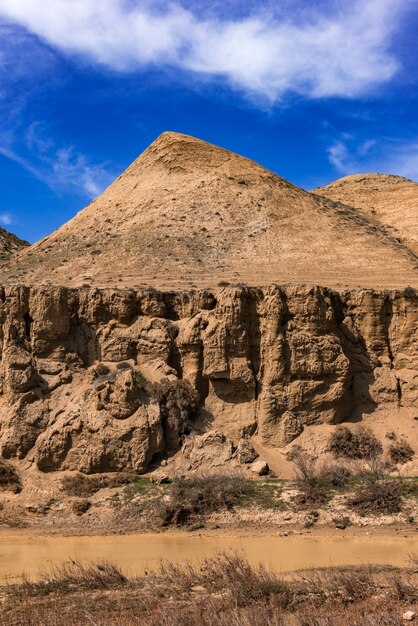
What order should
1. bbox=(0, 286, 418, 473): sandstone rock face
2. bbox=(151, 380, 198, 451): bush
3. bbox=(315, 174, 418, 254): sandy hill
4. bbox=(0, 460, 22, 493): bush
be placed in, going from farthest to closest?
1. bbox=(315, 174, 418, 254): sandy hill
2. bbox=(151, 380, 198, 451): bush
3. bbox=(0, 286, 418, 473): sandstone rock face
4. bbox=(0, 460, 22, 493): bush

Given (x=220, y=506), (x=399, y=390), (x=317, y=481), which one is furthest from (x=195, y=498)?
(x=399, y=390)

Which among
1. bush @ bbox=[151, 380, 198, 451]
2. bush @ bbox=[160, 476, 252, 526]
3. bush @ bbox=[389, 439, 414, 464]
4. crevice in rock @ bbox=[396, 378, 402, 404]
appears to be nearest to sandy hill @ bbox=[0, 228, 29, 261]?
bush @ bbox=[151, 380, 198, 451]

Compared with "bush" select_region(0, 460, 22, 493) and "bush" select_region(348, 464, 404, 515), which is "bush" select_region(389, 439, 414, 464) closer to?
"bush" select_region(348, 464, 404, 515)

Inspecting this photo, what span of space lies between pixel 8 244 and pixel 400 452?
98.8 feet

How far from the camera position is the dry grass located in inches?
332

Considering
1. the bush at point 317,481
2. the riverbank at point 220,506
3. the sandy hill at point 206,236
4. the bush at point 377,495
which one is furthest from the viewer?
the sandy hill at point 206,236

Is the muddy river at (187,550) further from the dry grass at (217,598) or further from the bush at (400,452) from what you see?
the bush at (400,452)

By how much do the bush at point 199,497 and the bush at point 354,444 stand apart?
368 centimetres

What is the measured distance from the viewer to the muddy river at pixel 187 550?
13.5m

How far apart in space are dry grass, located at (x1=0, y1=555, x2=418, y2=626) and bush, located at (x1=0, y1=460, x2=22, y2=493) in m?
7.26

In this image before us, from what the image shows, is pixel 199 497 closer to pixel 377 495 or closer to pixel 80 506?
pixel 80 506

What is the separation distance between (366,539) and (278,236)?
64.4 ft

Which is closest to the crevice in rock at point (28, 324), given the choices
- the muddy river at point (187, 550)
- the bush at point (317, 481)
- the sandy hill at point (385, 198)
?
the muddy river at point (187, 550)

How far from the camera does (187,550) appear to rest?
1485 centimetres
